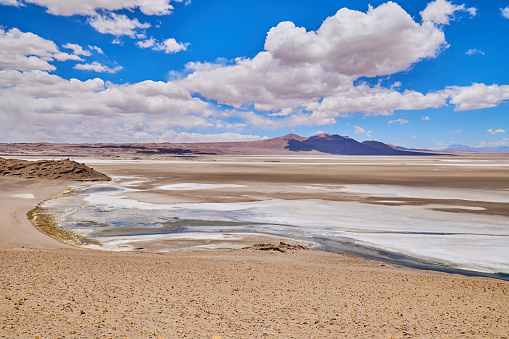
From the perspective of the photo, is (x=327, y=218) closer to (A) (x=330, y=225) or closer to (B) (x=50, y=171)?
(A) (x=330, y=225)

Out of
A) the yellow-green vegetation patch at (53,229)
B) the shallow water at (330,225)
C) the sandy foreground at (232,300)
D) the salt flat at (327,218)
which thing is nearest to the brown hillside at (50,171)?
the salt flat at (327,218)

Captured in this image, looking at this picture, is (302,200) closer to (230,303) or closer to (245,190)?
(245,190)

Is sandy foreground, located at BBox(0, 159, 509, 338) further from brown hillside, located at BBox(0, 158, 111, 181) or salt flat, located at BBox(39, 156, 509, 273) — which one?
brown hillside, located at BBox(0, 158, 111, 181)

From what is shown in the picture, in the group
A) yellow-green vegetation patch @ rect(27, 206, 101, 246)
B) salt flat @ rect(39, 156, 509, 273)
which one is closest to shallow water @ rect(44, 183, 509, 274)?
salt flat @ rect(39, 156, 509, 273)

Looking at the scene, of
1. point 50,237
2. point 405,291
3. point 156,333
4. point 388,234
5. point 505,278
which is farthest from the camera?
point 388,234

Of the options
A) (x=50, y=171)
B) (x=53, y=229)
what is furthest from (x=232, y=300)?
(x=50, y=171)

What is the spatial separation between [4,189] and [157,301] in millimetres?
31875

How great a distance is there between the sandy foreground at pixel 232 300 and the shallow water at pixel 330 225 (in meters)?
3.06

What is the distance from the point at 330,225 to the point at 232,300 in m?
11.2

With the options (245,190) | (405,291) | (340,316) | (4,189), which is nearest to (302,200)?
(245,190)

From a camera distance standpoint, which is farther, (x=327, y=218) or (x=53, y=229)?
(x=327, y=218)

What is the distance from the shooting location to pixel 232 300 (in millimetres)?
6562

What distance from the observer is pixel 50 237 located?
14.0 m

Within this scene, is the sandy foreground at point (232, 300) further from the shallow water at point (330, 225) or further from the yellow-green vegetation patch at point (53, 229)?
the yellow-green vegetation patch at point (53, 229)
